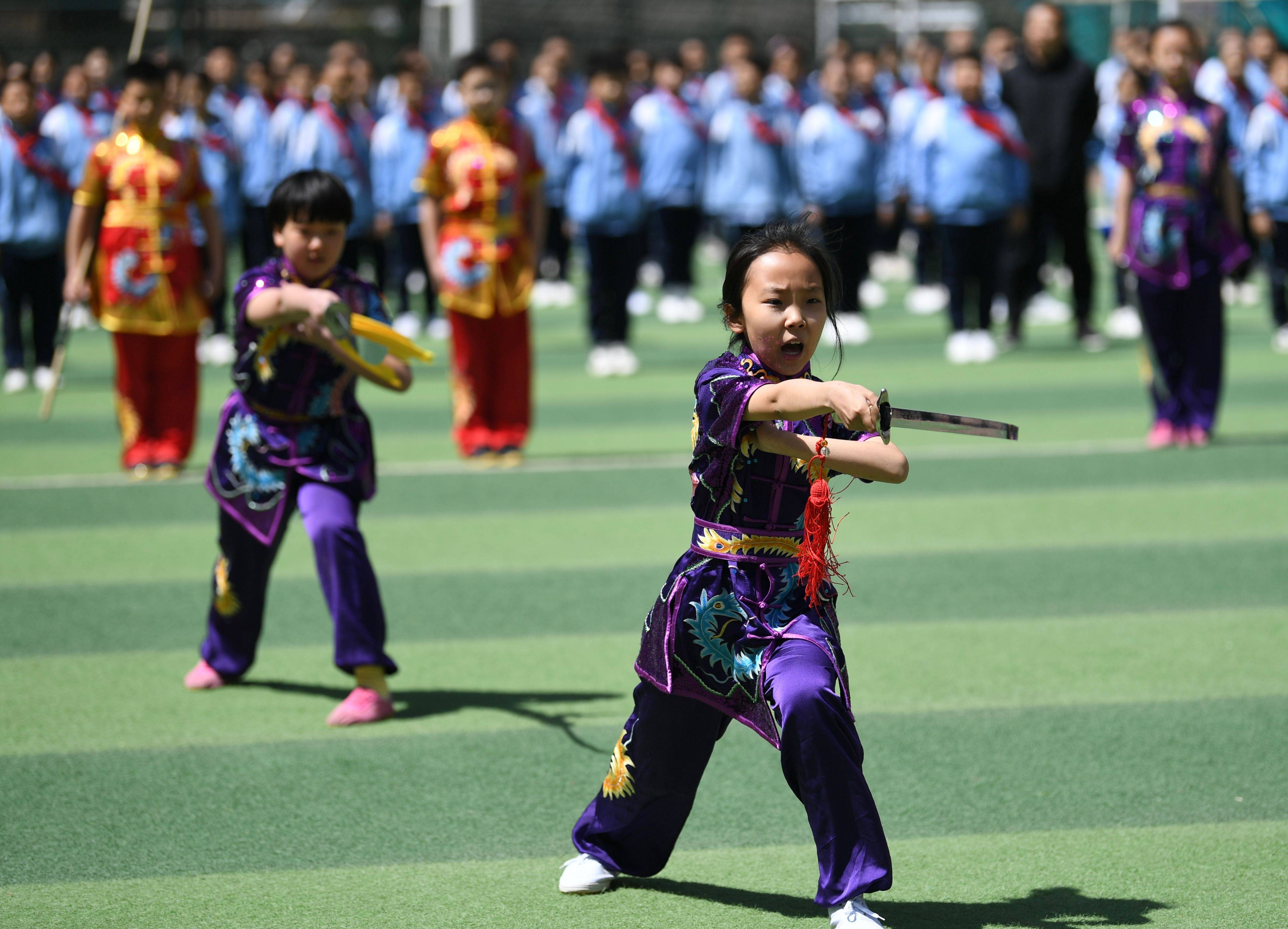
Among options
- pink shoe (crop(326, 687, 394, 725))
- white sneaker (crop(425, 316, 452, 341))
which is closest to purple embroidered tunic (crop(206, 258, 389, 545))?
pink shoe (crop(326, 687, 394, 725))

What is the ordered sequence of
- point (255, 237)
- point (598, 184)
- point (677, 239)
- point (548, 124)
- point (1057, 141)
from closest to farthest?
point (598, 184) → point (1057, 141) → point (255, 237) → point (677, 239) → point (548, 124)

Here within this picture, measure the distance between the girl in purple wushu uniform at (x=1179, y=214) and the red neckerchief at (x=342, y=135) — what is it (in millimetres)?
6723

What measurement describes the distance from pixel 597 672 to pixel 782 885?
1805 mm

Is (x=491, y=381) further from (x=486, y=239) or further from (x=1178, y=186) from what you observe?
(x=1178, y=186)

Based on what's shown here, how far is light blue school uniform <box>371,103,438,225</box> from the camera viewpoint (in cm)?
1527

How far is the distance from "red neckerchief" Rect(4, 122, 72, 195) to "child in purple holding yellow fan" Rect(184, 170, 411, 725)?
25.8 feet

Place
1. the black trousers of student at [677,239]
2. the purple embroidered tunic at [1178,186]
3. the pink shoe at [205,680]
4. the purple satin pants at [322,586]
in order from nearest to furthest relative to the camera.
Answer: the purple satin pants at [322,586] < the pink shoe at [205,680] < the purple embroidered tunic at [1178,186] < the black trousers of student at [677,239]

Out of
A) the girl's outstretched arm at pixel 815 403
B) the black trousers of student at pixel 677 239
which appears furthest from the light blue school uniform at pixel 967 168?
the girl's outstretched arm at pixel 815 403

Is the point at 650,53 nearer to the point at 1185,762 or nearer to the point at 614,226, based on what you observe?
the point at 614,226

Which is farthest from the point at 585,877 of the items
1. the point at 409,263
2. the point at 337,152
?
the point at 409,263

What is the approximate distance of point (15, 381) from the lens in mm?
12625

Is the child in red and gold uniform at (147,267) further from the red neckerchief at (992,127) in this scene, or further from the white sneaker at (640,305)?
the white sneaker at (640,305)

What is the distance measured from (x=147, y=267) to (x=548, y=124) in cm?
887

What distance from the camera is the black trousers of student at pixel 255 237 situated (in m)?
15.4
